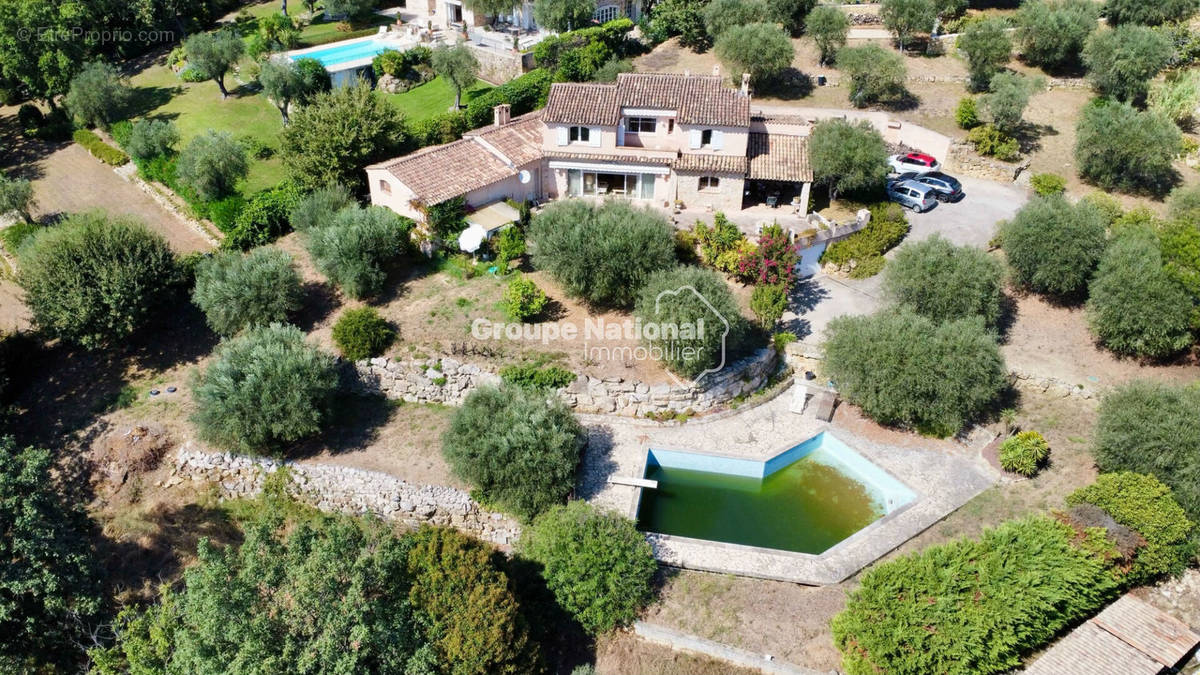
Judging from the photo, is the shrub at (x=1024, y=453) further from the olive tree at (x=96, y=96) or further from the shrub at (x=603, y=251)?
the olive tree at (x=96, y=96)

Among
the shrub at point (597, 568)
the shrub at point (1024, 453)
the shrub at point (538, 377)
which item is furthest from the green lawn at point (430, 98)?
the shrub at point (1024, 453)

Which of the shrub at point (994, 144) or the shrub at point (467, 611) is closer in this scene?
the shrub at point (467, 611)

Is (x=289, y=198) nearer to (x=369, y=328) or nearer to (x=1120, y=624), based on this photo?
(x=369, y=328)

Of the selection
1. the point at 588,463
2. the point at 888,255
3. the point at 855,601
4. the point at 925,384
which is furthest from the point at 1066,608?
the point at 888,255

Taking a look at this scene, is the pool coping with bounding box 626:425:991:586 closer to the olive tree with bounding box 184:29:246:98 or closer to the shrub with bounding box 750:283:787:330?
the shrub with bounding box 750:283:787:330

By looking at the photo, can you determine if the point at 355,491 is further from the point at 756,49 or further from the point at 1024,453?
the point at 756,49
